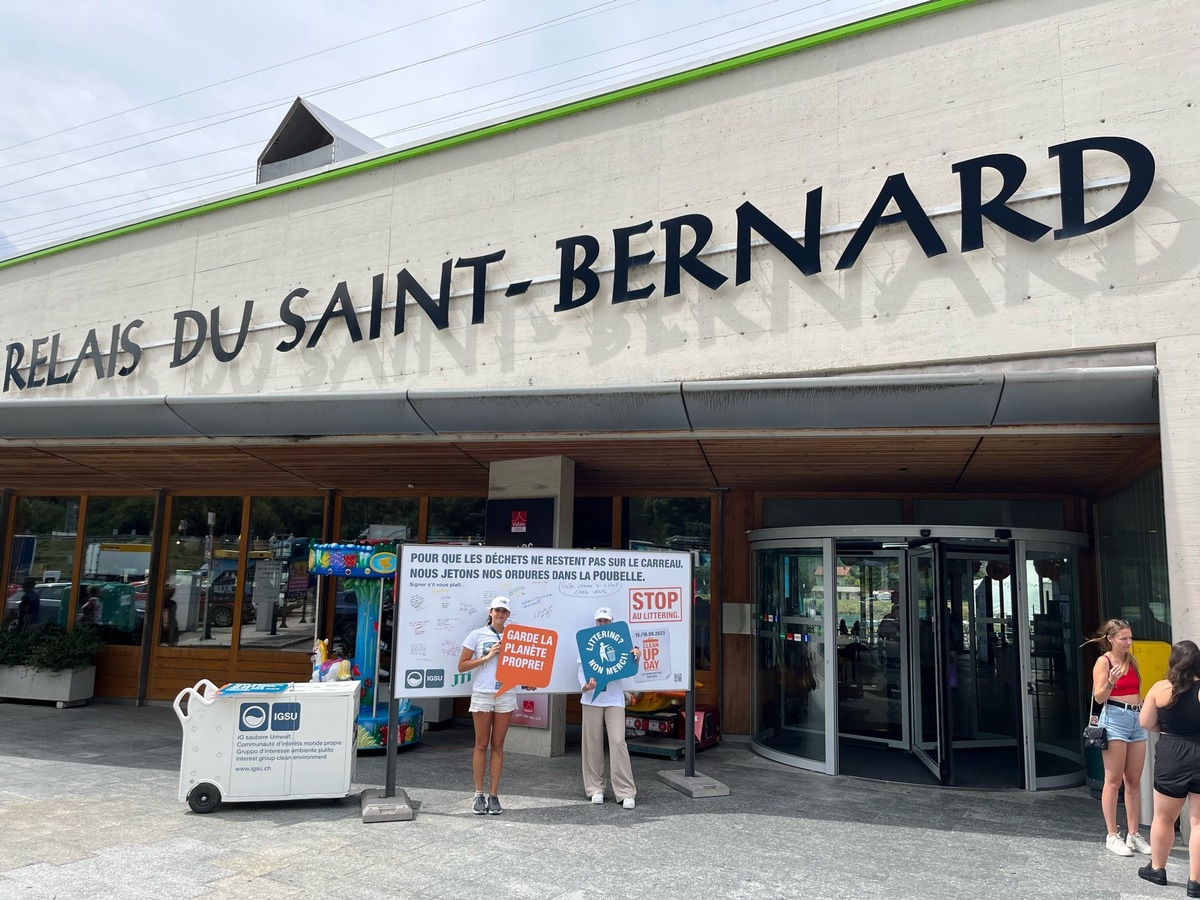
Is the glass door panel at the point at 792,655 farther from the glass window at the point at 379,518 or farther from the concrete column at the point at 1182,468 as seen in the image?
the glass window at the point at 379,518

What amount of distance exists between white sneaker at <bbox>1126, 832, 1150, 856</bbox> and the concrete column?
1434 millimetres

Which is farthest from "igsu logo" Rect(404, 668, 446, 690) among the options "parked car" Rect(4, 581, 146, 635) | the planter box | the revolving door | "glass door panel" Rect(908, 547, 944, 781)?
"parked car" Rect(4, 581, 146, 635)

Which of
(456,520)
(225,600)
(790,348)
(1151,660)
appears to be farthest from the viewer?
(225,600)

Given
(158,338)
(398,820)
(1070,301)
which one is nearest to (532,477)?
(398,820)

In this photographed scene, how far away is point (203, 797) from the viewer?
6.77 metres

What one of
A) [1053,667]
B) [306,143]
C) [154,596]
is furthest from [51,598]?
[1053,667]

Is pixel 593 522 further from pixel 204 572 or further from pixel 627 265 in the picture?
pixel 204 572

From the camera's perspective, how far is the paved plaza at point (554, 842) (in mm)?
5238

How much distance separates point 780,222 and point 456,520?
6573mm

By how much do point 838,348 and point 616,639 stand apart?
3058mm

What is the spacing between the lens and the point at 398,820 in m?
6.66

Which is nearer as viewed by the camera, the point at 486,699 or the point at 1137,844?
the point at 1137,844

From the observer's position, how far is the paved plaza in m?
5.24

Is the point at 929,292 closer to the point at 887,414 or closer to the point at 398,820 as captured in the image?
the point at 887,414
